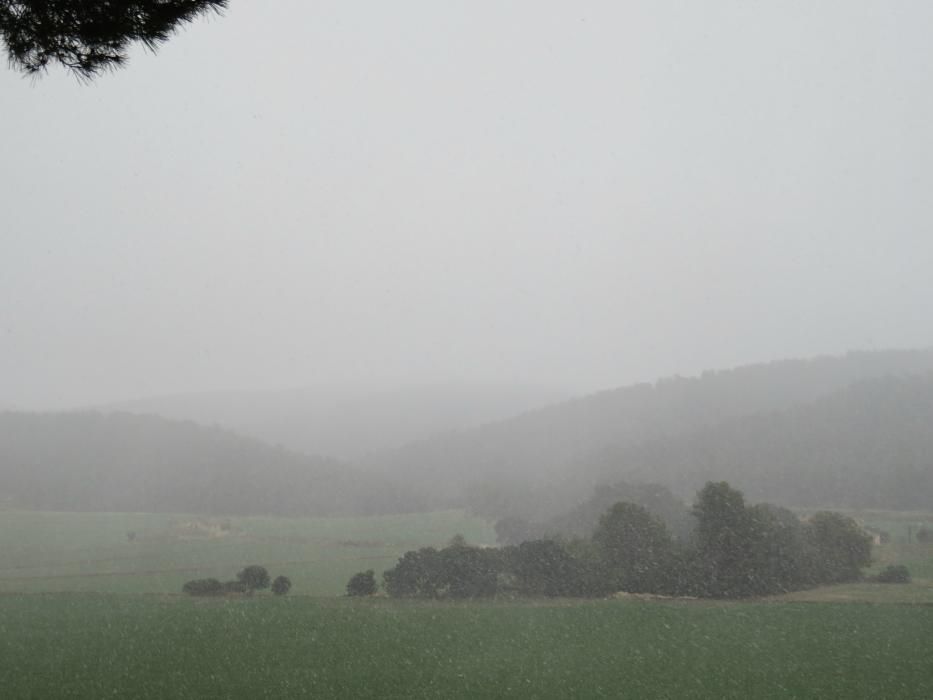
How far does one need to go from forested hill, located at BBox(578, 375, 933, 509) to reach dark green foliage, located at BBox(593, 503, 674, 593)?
162 ft

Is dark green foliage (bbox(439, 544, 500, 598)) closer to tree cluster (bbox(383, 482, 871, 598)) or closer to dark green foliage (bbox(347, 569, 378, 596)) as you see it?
tree cluster (bbox(383, 482, 871, 598))

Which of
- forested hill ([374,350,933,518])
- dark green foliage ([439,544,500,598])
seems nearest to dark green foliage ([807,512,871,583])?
dark green foliage ([439,544,500,598])

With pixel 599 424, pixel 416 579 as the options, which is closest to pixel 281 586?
pixel 416 579

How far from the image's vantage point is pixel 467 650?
18922 mm

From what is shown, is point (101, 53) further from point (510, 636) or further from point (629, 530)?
point (629, 530)

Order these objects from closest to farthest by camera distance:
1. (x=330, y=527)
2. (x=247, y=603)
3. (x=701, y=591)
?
(x=247, y=603), (x=701, y=591), (x=330, y=527)

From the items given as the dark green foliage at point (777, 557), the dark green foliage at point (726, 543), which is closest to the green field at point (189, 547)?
the dark green foliage at point (726, 543)

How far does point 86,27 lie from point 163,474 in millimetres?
119501

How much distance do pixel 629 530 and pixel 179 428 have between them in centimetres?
13289

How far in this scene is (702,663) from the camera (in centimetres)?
1716

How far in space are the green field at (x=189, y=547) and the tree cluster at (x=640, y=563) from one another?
23.9 ft

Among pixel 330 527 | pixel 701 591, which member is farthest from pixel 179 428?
pixel 701 591

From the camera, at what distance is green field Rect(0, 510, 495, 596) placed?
126 ft

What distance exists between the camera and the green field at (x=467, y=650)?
15047 millimetres
